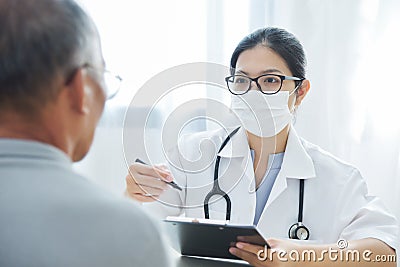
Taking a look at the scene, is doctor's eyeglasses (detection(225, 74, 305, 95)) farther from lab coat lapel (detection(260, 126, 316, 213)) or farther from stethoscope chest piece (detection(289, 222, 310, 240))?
stethoscope chest piece (detection(289, 222, 310, 240))

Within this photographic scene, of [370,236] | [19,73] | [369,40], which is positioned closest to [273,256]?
[370,236]

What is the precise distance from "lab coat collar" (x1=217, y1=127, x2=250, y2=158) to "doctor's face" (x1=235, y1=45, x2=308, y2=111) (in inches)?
5.6

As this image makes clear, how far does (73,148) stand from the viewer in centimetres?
63

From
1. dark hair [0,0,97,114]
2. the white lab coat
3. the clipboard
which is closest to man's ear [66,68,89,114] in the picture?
dark hair [0,0,97,114]

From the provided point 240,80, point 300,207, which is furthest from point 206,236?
point 240,80

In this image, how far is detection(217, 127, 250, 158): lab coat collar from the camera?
139 cm

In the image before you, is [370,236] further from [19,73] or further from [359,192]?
[19,73]

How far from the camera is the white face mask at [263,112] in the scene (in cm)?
140

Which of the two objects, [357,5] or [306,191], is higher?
[357,5]

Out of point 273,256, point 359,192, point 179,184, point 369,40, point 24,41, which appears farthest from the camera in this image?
point 369,40

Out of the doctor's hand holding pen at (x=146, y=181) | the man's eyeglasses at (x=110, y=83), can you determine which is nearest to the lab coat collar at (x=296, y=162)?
the doctor's hand holding pen at (x=146, y=181)

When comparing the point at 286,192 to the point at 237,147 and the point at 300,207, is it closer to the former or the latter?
the point at 300,207

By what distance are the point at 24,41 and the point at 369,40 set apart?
4.99ft

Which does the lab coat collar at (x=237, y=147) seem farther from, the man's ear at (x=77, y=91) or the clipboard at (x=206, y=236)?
the man's ear at (x=77, y=91)
